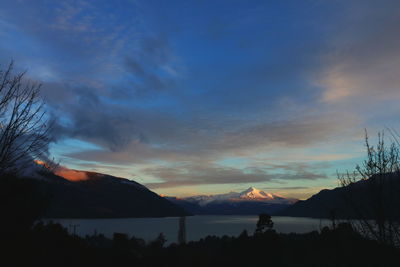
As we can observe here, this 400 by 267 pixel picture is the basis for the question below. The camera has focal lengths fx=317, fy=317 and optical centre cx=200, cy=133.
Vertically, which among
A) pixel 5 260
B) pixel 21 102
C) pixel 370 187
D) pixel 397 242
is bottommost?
pixel 5 260

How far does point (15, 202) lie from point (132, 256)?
38.0 ft

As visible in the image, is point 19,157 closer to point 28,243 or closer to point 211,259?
point 28,243

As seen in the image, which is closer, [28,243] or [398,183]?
[398,183]

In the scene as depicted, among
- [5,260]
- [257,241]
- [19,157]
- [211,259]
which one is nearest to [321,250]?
[257,241]

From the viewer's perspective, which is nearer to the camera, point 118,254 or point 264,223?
point 118,254

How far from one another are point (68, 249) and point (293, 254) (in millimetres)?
49399

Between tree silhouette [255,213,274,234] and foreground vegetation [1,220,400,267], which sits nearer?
foreground vegetation [1,220,400,267]

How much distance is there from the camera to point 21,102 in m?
10.7

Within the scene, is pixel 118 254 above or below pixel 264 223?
above

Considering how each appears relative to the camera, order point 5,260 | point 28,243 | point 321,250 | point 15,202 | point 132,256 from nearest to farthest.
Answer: point 5,260, point 28,243, point 15,202, point 132,256, point 321,250

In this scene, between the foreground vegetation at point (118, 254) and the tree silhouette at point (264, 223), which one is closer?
the foreground vegetation at point (118, 254)

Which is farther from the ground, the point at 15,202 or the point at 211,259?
the point at 15,202

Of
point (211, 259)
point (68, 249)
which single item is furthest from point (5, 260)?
point (211, 259)

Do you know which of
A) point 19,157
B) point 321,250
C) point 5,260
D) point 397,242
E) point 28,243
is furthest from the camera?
point 321,250
